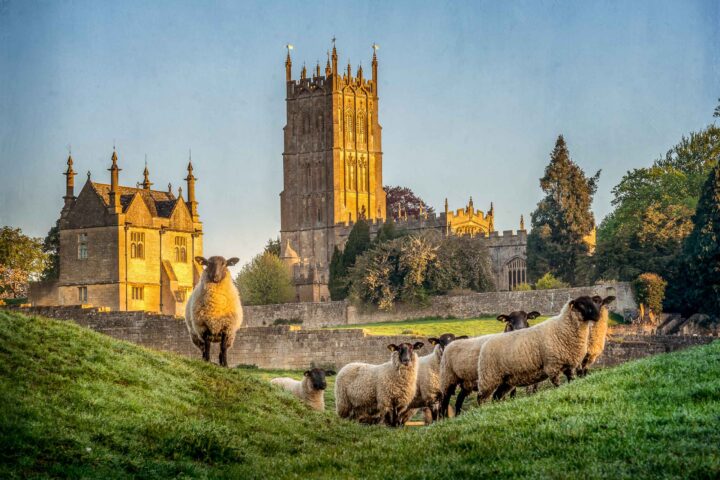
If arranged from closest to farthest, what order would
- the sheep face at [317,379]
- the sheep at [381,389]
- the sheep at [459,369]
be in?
1. the sheep at [381,389]
2. the sheep at [459,369]
3. the sheep face at [317,379]

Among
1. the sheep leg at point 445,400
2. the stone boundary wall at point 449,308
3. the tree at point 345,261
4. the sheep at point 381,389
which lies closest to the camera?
the sheep at point 381,389

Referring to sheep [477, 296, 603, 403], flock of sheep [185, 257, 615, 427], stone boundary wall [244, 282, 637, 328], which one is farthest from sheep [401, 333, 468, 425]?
stone boundary wall [244, 282, 637, 328]

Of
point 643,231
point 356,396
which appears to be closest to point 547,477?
point 356,396

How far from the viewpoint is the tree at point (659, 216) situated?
67.9 meters

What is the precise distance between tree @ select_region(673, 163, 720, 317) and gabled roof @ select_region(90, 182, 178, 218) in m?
31.5

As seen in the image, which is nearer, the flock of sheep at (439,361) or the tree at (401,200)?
the flock of sheep at (439,361)

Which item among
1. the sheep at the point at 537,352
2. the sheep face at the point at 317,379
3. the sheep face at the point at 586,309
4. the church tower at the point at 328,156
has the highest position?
the church tower at the point at 328,156

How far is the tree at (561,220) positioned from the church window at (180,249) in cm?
2493

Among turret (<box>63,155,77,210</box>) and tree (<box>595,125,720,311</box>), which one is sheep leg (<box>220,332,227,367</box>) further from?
turret (<box>63,155,77,210</box>)

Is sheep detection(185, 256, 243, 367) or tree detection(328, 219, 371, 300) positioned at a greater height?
tree detection(328, 219, 371, 300)

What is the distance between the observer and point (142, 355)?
68.3 ft

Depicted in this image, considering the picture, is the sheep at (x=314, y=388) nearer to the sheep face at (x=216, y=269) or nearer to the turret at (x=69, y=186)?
the sheep face at (x=216, y=269)

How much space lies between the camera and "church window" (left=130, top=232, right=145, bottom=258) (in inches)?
2904

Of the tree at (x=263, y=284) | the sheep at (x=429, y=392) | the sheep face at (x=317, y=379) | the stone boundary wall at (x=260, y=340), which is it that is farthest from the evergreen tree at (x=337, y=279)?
the sheep at (x=429, y=392)
